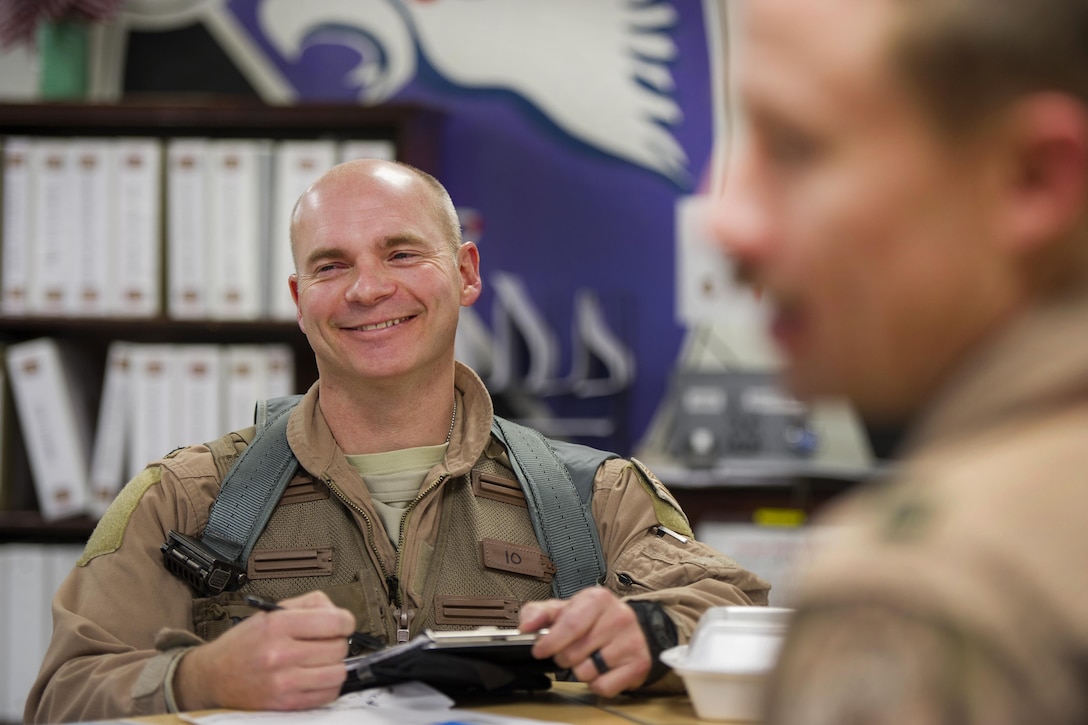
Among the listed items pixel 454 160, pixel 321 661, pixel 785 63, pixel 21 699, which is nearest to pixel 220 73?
pixel 454 160

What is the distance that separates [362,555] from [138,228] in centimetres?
160

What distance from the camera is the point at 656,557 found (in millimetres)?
1641

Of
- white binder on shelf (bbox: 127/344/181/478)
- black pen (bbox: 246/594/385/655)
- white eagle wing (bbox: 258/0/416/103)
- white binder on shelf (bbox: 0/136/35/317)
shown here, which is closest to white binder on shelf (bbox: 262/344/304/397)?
white binder on shelf (bbox: 127/344/181/478)

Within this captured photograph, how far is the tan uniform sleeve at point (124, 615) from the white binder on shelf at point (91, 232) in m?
1.42

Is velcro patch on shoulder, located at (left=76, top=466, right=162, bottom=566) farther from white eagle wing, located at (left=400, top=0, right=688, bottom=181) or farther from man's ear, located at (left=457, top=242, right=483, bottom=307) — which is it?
white eagle wing, located at (left=400, top=0, right=688, bottom=181)

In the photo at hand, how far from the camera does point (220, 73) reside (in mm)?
3529

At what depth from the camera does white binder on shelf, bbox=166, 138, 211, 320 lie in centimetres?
297

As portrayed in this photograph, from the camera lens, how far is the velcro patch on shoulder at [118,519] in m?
1.61

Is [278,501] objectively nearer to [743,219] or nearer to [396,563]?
[396,563]

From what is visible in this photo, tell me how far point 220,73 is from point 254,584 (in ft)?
7.41

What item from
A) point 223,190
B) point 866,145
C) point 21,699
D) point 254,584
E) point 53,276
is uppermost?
point 866,145

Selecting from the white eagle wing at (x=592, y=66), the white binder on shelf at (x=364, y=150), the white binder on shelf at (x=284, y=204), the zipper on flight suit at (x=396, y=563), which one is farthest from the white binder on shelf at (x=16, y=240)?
the zipper on flight suit at (x=396, y=563)

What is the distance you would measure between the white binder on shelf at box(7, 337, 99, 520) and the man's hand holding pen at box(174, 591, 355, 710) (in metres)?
1.77

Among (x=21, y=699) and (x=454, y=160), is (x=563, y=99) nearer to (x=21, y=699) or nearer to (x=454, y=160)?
(x=454, y=160)
